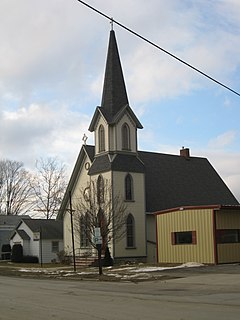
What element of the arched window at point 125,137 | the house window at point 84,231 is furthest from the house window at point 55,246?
the arched window at point 125,137

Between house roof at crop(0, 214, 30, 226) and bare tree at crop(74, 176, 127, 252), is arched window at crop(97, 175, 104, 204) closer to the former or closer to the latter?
bare tree at crop(74, 176, 127, 252)

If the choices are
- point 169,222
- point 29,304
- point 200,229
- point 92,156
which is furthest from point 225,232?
point 29,304

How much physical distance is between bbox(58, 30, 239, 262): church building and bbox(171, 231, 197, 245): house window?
5865 millimetres

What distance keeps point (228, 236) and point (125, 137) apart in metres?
13.2

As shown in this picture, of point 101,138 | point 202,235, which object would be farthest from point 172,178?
point 202,235

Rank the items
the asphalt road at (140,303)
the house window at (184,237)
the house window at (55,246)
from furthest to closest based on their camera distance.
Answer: the house window at (55,246) < the house window at (184,237) < the asphalt road at (140,303)

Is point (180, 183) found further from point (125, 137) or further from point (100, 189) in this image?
point (100, 189)

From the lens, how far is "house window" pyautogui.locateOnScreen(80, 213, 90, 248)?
43.6 meters

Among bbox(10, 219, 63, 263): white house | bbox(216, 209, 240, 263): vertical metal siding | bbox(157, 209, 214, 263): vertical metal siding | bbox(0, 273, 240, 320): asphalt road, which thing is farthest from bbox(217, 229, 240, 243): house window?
bbox(10, 219, 63, 263): white house

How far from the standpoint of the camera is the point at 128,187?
152 feet

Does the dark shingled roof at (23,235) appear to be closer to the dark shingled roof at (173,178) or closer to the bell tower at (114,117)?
the dark shingled roof at (173,178)

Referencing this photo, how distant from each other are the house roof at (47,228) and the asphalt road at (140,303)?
108 ft

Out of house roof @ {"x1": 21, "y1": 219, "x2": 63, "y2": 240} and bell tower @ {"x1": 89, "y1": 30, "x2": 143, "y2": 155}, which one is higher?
bell tower @ {"x1": 89, "y1": 30, "x2": 143, "y2": 155}

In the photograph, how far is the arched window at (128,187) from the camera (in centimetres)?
4625
